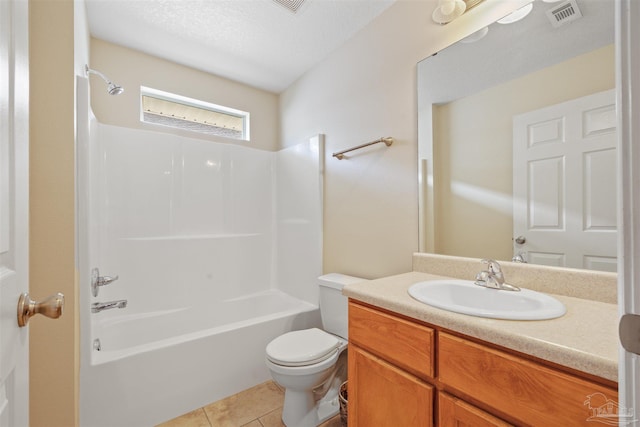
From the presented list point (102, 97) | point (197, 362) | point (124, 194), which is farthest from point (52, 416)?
point (102, 97)

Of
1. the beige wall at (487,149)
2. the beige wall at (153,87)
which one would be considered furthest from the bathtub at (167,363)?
the beige wall at (153,87)

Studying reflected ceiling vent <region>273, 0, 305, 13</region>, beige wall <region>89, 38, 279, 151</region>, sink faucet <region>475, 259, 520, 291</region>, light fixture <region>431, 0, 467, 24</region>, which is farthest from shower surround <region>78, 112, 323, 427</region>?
sink faucet <region>475, 259, 520, 291</region>

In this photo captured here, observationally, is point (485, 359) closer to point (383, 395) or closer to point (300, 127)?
point (383, 395)

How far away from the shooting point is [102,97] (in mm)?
2117

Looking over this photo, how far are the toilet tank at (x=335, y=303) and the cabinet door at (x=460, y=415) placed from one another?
3.14ft

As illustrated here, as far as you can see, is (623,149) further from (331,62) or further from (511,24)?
(331,62)

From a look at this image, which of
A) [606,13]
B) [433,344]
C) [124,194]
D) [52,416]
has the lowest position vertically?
[52,416]

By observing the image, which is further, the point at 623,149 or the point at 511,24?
the point at 511,24

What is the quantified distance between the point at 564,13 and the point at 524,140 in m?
0.50

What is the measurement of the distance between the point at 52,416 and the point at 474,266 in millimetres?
1925

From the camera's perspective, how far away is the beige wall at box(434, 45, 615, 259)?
42.4 inches

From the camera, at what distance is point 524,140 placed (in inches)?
47.2

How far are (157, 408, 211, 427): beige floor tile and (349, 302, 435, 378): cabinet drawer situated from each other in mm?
1160

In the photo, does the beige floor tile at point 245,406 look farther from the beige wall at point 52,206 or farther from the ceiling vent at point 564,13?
the ceiling vent at point 564,13
